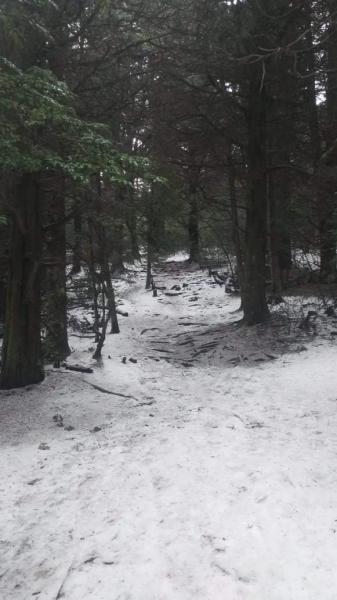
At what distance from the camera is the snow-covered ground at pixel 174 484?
354cm

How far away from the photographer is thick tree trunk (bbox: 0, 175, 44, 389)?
812 centimetres

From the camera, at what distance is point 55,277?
9.44 metres

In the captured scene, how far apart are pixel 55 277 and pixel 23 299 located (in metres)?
1.37

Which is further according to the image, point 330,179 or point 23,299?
point 330,179

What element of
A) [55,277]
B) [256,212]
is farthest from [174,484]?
[256,212]

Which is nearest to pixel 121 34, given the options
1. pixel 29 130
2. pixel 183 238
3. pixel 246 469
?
pixel 29 130

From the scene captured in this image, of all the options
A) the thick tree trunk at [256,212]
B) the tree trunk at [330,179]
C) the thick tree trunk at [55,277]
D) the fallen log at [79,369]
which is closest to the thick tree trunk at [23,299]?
the thick tree trunk at [55,277]

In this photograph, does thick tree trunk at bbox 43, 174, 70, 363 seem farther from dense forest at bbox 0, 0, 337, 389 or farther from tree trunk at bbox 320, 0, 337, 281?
tree trunk at bbox 320, 0, 337, 281

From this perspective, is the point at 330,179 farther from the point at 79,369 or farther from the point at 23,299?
the point at 23,299

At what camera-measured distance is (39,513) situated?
15.3ft

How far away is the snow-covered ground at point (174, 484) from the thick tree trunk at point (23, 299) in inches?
16.2

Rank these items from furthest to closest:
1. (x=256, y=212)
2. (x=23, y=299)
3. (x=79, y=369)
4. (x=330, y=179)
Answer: (x=256, y=212) < (x=330, y=179) < (x=79, y=369) < (x=23, y=299)

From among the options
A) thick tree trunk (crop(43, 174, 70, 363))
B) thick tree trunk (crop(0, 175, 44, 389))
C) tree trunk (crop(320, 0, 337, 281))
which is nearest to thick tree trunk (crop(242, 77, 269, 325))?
tree trunk (crop(320, 0, 337, 281))

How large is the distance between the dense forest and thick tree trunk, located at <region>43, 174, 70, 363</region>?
1.4 inches
